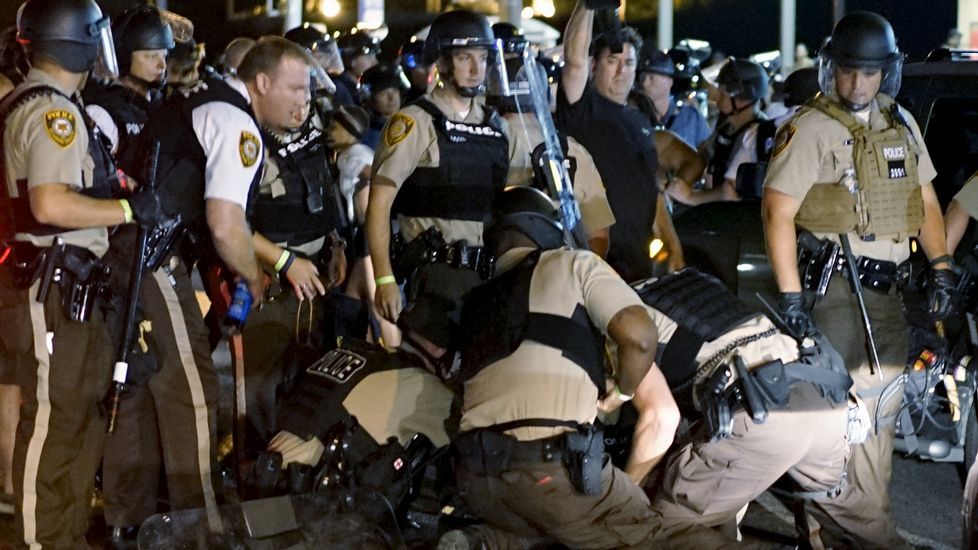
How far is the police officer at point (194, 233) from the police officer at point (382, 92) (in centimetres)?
300

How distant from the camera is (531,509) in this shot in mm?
4328

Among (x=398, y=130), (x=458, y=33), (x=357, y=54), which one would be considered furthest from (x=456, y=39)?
(x=357, y=54)

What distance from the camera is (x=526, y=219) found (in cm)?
445

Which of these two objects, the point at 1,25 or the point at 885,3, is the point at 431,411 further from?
the point at 885,3

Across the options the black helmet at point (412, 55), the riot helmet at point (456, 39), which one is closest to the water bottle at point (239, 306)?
the riot helmet at point (456, 39)

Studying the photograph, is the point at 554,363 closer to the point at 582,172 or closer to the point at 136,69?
the point at 582,172

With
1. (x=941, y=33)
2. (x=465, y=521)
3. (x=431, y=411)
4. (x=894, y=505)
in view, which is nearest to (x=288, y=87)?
(x=431, y=411)

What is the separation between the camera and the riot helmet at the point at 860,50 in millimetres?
5031

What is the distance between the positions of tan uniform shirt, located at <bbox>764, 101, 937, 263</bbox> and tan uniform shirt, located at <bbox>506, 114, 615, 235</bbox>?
1009 mm

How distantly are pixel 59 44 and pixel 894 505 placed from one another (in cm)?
381

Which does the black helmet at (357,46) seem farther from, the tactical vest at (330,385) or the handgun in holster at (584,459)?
the handgun in holster at (584,459)

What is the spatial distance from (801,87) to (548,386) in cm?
392

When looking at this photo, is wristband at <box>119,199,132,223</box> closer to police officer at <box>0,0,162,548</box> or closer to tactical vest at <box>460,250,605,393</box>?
police officer at <box>0,0,162,548</box>

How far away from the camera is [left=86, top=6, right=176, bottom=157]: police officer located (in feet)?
19.6
